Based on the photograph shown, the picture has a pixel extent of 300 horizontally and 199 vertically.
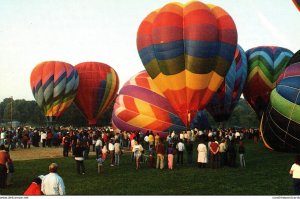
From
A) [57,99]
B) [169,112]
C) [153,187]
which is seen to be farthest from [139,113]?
[153,187]

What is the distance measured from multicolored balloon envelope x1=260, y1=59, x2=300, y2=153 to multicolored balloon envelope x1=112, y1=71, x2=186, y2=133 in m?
9.87

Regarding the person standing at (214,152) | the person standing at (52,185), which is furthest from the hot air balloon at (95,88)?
the person standing at (52,185)

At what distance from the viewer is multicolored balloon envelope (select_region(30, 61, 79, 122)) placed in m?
40.6

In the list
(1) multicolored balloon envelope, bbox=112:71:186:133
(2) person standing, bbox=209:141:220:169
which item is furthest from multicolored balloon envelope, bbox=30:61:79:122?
(2) person standing, bbox=209:141:220:169

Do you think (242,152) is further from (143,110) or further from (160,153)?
(143,110)

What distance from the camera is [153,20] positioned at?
27000 mm

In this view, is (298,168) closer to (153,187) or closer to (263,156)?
(153,187)

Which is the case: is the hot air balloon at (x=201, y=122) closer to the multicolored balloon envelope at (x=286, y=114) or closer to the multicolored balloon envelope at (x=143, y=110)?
the multicolored balloon envelope at (x=143, y=110)

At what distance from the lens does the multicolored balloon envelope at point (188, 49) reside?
25609 millimetres

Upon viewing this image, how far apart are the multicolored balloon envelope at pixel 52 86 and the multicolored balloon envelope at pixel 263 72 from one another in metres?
17.6

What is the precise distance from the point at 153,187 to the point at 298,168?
15.2ft

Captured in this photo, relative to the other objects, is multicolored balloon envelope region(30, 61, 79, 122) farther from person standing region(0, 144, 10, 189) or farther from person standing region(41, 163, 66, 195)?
person standing region(41, 163, 66, 195)

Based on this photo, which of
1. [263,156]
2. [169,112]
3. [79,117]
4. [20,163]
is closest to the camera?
[20,163]

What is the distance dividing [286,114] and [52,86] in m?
26.3
